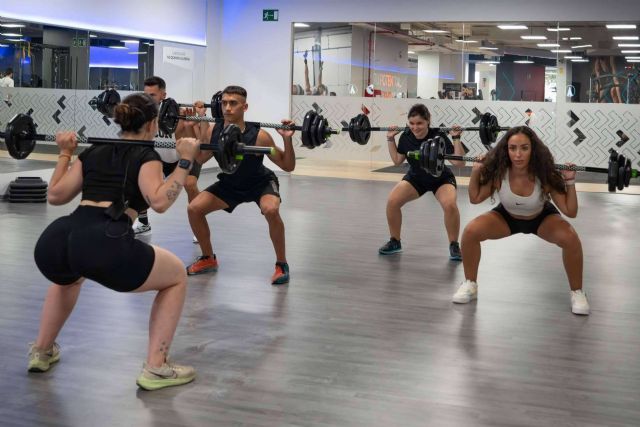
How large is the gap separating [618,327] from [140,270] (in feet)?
6.87

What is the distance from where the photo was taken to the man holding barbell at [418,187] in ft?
16.1

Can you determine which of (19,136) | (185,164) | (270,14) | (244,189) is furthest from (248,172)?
(270,14)

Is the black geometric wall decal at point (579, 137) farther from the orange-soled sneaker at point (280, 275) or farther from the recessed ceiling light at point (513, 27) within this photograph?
the orange-soled sneaker at point (280, 275)

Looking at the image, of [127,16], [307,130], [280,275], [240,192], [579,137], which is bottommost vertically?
[280,275]

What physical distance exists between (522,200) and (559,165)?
23 centimetres

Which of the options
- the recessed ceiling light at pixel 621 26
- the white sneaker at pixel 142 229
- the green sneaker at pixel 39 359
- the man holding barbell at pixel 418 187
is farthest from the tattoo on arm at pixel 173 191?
the recessed ceiling light at pixel 621 26

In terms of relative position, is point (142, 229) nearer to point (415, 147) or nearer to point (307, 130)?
point (307, 130)

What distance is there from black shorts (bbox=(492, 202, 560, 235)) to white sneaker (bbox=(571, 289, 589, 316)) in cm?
34

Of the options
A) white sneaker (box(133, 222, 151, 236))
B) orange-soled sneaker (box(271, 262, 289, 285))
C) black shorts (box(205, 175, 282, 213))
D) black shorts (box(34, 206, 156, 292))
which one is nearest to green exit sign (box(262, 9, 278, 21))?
white sneaker (box(133, 222, 151, 236))

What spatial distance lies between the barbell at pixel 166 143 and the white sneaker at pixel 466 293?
4.25 feet

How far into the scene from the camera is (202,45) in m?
10.4

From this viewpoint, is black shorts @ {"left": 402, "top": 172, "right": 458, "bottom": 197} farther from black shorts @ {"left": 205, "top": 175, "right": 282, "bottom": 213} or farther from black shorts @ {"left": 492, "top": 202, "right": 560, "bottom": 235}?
black shorts @ {"left": 492, "top": 202, "right": 560, "bottom": 235}

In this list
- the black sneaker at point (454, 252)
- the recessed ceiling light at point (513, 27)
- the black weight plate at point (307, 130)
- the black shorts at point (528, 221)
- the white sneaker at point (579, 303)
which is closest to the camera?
the white sneaker at point (579, 303)

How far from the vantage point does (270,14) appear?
1059cm
